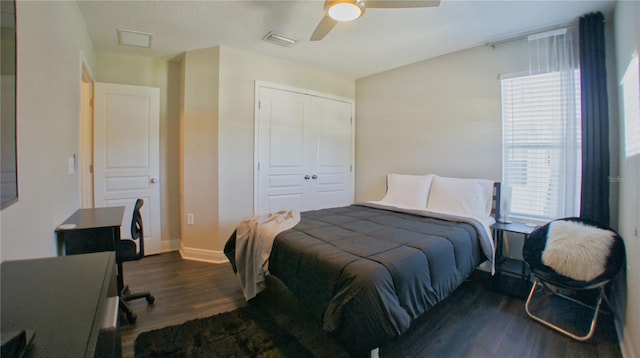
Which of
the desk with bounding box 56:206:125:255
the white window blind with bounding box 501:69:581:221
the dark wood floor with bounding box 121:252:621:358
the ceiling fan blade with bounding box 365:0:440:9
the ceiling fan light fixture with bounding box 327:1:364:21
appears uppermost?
the ceiling fan blade with bounding box 365:0:440:9

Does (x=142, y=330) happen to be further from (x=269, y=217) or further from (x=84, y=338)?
(x=84, y=338)

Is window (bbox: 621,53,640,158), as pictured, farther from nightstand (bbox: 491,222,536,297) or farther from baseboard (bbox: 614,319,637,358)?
baseboard (bbox: 614,319,637,358)

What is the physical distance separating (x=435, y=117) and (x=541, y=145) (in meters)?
1.24

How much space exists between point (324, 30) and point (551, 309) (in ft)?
10.3

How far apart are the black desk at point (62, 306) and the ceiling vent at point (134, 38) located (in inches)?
110

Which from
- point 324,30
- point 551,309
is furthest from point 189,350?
point 551,309

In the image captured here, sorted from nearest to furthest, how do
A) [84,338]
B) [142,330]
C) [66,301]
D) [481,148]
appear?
[84,338], [66,301], [142,330], [481,148]

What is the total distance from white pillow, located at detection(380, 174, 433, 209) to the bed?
33 centimetres

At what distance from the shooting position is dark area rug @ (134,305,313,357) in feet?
5.88

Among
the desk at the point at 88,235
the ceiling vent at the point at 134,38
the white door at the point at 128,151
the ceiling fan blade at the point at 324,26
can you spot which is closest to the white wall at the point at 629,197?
the ceiling fan blade at the point at 324,26

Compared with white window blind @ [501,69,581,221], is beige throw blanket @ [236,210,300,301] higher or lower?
lower

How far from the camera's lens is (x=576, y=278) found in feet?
6.87

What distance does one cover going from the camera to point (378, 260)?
1.68 meters

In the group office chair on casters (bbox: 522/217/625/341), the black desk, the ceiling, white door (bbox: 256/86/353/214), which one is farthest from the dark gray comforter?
the ceiling
